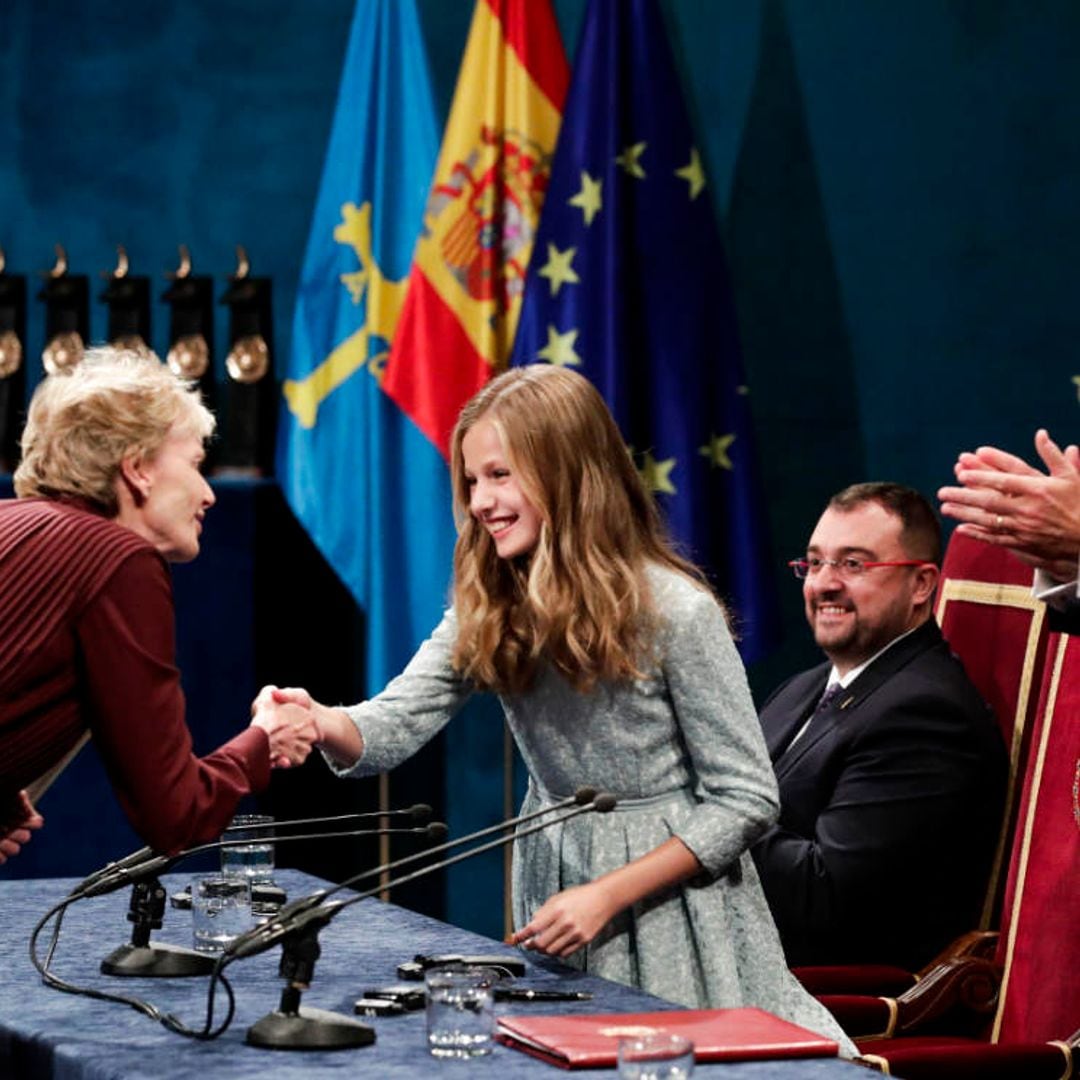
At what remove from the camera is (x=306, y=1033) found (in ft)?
7.29

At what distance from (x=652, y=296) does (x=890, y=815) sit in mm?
1883

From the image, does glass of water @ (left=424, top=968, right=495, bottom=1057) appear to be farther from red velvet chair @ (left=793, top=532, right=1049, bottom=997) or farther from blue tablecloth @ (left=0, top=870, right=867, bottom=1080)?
red velvet chair @ (left=793, top=532, right=1049, bottom=997)

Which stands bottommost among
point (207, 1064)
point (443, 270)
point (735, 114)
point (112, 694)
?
point (207, 1064)

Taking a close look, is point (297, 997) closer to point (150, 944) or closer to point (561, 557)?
point (150, 944)

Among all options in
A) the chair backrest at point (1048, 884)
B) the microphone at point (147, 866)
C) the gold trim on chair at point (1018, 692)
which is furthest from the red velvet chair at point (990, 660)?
the microphone at point (147, 866)

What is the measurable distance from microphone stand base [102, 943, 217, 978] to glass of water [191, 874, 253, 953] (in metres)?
0.09

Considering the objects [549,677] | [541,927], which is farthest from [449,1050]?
[549,677]

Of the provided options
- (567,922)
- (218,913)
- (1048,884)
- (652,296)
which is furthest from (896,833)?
(652,296)

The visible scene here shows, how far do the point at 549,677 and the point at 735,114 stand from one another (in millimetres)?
3051

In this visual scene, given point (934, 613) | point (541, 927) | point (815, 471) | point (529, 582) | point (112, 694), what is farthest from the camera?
point (815, 471)

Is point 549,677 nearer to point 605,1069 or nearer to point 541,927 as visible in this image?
point 541,927

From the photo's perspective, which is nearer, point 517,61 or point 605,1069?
point 605,1069

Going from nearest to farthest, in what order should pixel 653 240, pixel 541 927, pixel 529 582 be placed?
1. pixel 541 927
2. pixel 529 582
3. pixel 653 240

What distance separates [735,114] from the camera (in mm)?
5684
